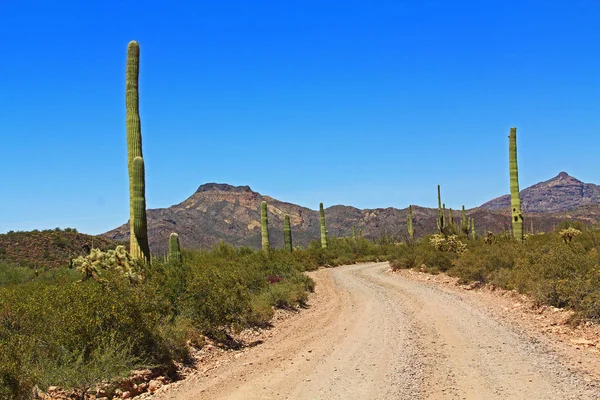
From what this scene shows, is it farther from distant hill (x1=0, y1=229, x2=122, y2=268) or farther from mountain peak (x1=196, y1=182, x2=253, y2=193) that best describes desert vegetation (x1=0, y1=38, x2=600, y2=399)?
mountain peak (x1=196, y1=182, x2=253, y2=193)

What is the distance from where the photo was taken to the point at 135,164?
17.0m

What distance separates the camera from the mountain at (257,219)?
122 metres

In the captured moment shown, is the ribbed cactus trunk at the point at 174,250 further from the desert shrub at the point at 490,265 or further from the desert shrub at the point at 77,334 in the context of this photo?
the desert shrub at the point at 490,265

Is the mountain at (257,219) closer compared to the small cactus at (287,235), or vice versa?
the small cactus at (287,235)

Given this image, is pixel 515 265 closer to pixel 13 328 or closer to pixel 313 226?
pixel 13 328

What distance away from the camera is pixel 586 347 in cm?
1035

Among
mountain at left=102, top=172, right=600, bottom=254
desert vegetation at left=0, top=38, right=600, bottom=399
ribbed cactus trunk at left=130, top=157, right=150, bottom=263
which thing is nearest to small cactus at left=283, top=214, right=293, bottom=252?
desert vegetation at left=0, top=38, right=600, bottom=399

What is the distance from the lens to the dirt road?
26.2ft

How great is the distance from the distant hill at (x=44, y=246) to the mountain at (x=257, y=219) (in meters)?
49.8

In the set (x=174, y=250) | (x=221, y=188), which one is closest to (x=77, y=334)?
(x=174, y=250)

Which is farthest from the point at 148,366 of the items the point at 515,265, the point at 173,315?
the point at 515,265

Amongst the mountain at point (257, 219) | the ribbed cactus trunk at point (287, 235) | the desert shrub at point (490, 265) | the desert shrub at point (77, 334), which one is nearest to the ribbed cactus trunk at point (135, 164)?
the desert shrub at point (77, 334)

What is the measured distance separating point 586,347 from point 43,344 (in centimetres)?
945

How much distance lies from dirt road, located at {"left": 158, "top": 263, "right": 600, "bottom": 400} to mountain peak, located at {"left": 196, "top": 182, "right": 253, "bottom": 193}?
160 metres
